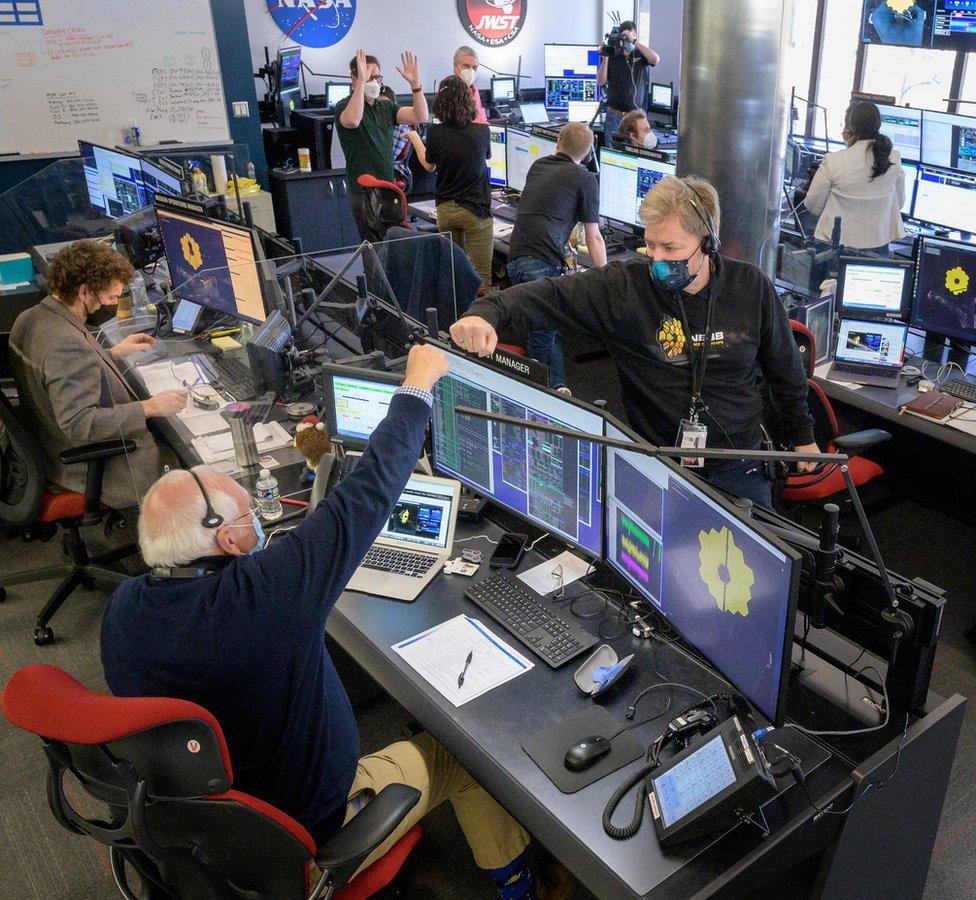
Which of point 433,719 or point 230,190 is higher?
point 230,190

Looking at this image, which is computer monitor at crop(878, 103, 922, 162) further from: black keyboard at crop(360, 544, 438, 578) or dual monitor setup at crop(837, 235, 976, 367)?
black keyboard at crop(360, 544, 438, 578)

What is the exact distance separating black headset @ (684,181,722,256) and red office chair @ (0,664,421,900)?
166 centimetres

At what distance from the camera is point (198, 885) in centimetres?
165

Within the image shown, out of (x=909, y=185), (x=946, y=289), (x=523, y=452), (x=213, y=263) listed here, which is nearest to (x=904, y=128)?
(x=909, y=185)

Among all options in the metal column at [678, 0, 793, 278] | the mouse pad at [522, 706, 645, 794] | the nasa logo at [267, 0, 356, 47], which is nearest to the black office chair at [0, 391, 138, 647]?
the mouse pad at [522, 706, 645, 794]

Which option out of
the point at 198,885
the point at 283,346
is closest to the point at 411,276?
the point at 283,346

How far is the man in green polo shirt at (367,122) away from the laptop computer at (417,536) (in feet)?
12.1

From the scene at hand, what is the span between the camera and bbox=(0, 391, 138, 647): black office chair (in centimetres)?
314

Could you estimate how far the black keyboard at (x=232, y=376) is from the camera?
3473 millimetres

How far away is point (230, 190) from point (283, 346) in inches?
126

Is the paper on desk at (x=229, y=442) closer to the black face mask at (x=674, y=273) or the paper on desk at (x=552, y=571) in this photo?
the paper on desk at (x=552, y=571)

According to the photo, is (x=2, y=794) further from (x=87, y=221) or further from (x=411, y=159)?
(x=411, y=159)

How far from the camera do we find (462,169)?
5.40 metres

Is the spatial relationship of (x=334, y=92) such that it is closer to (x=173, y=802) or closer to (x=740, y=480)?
(x=740, y=480)
